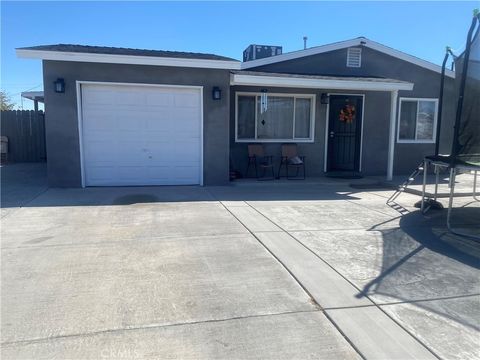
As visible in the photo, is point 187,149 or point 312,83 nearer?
point 187,149

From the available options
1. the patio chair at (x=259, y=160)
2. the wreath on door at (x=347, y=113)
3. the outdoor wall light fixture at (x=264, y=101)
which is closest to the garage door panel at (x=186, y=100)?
the outdoor wall light fixture at (x=264, y=101)

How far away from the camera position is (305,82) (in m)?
10.4

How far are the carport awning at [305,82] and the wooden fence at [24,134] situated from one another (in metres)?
10.1

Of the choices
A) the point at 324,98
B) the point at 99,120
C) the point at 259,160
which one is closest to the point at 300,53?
the point at 324,98

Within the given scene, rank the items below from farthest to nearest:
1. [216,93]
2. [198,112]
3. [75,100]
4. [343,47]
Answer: [343,47] → [198,112] → [216,93] → [75,100]

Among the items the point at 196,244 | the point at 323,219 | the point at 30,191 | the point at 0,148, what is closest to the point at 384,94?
the point at 323,219

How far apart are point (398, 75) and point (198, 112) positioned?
7.35 metres

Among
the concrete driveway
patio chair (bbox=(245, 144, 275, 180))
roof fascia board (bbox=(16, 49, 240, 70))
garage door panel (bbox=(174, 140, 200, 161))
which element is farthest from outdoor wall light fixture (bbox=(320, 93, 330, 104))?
the concrete driveway

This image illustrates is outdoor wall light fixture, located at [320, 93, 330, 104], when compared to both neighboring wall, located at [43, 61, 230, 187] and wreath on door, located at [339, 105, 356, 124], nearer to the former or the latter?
wreath on door, located at [339, 105, 356, 124]

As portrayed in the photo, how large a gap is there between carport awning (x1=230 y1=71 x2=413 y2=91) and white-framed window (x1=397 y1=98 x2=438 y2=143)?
1.84 m

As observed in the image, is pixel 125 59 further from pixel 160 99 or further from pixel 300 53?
pixel 300 53

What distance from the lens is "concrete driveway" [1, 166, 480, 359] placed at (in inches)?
112

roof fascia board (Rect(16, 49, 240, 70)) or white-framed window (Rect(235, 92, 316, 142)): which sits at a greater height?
roof fascia board (Rect(16, 49, 240, 70))

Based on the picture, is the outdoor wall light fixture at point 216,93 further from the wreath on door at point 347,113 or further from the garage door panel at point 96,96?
the wreath on door at point 347,113
